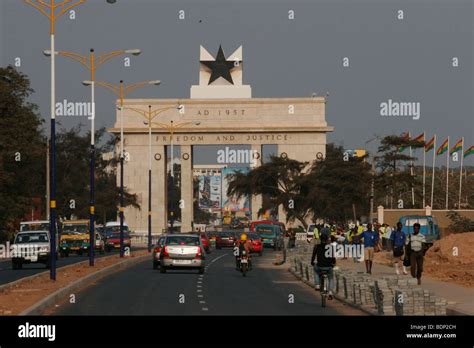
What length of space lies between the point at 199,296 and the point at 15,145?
51.9m

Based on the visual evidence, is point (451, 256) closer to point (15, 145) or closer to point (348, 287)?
point (348, 287)

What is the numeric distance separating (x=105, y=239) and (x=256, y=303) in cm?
5453

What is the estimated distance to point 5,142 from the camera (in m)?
81.5

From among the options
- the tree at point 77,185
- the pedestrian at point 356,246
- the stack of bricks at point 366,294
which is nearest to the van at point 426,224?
the pedestrian at point 356,246

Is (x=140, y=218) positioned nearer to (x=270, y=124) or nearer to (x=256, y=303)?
(x=270, y=124)

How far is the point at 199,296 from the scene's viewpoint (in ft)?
107

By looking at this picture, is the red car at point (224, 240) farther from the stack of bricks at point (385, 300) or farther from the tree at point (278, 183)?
the stack of bricks at point (385, 300)

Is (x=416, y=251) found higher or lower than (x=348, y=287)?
higher

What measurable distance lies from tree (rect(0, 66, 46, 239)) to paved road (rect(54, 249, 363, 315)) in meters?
34.6

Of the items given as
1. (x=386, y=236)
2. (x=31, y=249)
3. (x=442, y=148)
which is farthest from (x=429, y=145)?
(x=31, y=249)

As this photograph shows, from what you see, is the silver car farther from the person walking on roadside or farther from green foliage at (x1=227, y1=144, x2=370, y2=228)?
green foliage at (x1=227, y1=144, x2=370, y2=228)

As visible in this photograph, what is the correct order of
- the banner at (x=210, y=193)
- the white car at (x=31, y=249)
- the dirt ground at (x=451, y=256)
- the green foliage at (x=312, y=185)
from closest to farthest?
the dirt ground at (x=451, y=256), the white car at (x=31, y=249), the green foliage at (x=312, y=185), the banner at (x=210, y=193)

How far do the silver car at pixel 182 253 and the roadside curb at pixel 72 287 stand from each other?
2404 mm

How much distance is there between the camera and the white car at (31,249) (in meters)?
52.9
